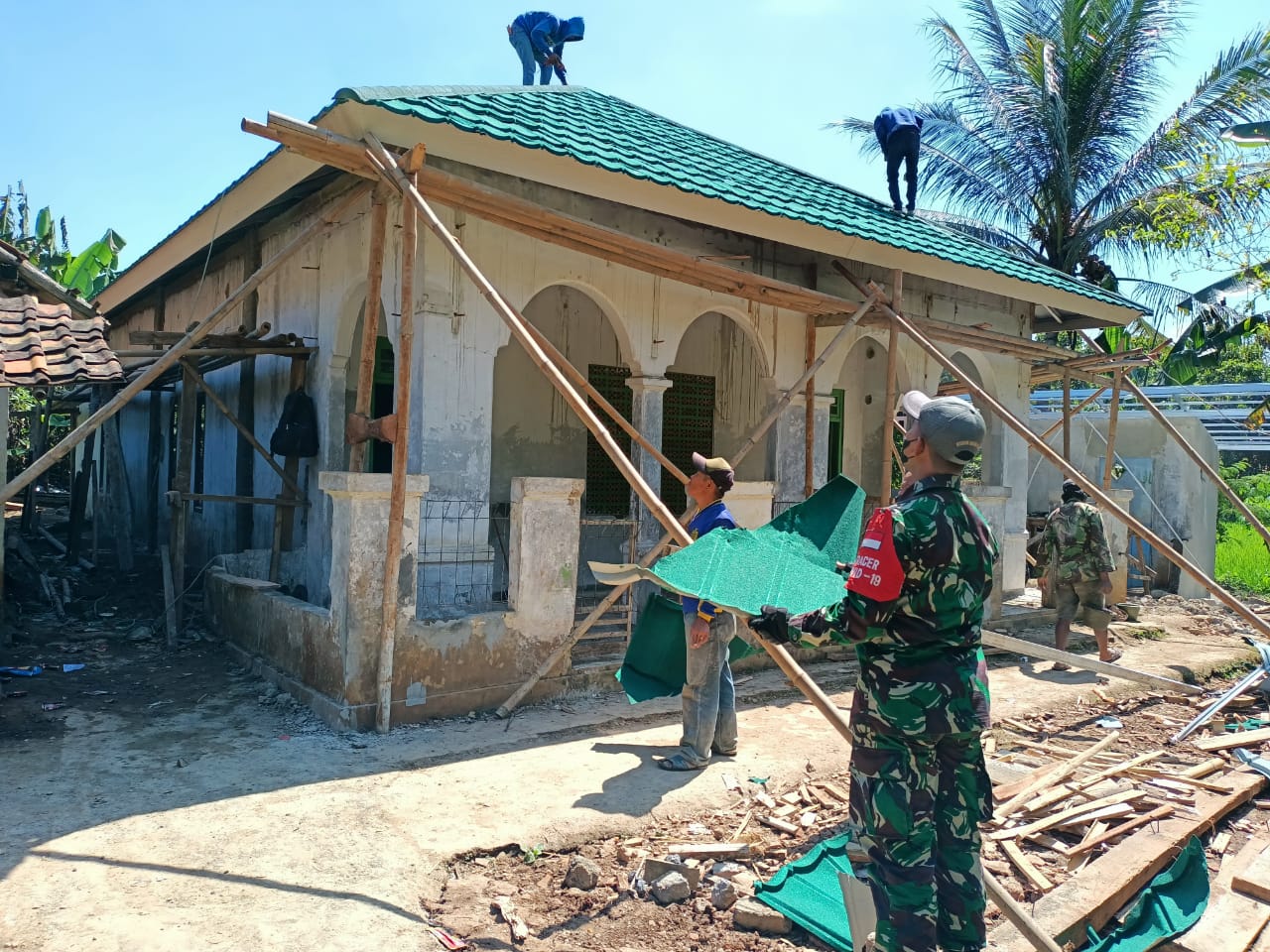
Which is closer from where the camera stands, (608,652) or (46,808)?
(46,808)

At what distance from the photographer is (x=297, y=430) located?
8.41 metres

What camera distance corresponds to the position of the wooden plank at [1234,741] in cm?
641

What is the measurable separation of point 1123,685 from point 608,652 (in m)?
4.67

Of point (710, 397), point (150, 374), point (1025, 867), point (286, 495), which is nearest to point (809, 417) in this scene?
point (710, 397)

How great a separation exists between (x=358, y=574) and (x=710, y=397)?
6712mm

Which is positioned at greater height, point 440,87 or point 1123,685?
point 440,87

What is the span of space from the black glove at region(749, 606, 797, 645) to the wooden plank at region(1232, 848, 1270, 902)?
282 cm

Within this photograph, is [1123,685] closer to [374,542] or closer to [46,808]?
[374,542]

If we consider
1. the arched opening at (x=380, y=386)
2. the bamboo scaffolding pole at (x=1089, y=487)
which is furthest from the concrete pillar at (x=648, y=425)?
the arched opening at (x=380, y=386)

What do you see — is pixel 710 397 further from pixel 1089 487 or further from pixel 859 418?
pixel 1089 487

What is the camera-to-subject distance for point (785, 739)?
20.0 feet

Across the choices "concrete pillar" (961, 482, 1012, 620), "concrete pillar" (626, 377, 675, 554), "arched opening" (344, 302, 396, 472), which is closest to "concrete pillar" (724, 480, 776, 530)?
"concrete pillar" (626, 377, 675, 554)

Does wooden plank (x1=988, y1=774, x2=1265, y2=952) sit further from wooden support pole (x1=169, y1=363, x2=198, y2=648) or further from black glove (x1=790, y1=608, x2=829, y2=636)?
wooden support pole (x1=169, y1=363, x2=198, y2=648)

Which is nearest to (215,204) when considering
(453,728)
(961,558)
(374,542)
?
(374,542)
